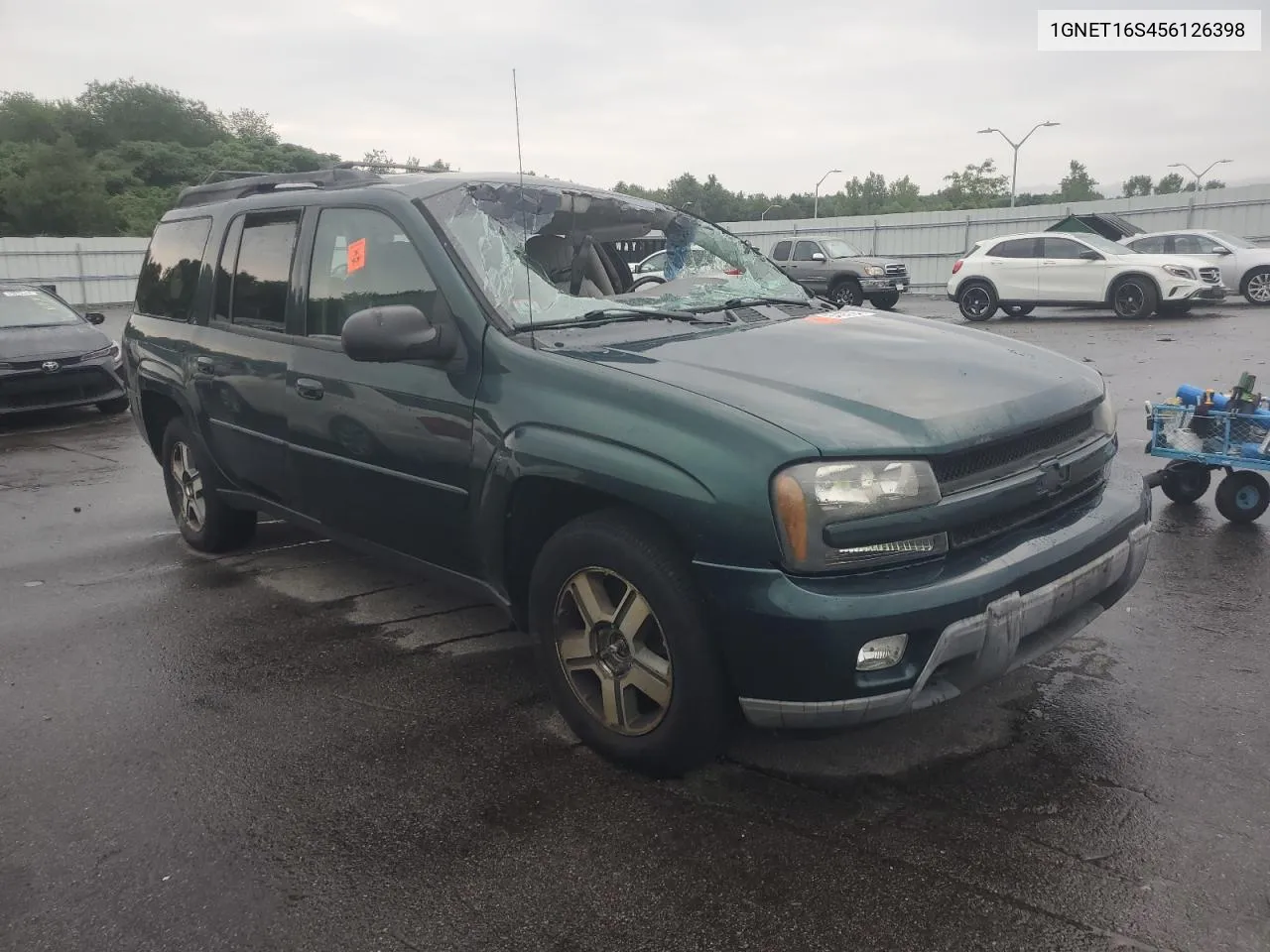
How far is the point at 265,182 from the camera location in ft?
16.0

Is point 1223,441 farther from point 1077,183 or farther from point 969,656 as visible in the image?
point 1077,183

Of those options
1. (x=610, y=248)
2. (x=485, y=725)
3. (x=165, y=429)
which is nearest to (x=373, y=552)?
(x=485, y=725)

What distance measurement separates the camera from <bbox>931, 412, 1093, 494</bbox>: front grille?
2.76 m

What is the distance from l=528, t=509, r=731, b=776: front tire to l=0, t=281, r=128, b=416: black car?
8.97m

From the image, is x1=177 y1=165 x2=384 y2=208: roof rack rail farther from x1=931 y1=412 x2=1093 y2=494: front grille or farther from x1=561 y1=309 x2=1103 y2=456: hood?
x1=931 y1=412 x2=1093 y2=494: front grille

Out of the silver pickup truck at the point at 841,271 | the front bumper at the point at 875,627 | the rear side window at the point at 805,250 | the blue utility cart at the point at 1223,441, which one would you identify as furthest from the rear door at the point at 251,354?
the rear side window at the point at 805,250

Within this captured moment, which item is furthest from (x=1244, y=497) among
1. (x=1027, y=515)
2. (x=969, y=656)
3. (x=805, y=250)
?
(x=805, y=250)

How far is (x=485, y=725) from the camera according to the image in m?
3.46

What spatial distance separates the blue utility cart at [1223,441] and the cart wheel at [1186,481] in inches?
4.1

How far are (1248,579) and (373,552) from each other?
391 centimetres

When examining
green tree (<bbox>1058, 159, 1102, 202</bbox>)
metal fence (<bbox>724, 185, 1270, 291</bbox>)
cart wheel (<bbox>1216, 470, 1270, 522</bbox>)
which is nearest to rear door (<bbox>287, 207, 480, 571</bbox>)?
cart wheel (<bbox>1216, 470, 1270, 522</bbox>)

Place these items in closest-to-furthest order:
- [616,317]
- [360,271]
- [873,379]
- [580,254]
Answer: [873,379] → [616,317] → [360,271] → [580,254]

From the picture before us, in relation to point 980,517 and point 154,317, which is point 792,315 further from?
point 154,317

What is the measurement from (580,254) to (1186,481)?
3930 mm
